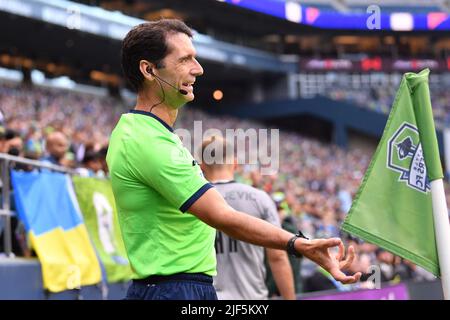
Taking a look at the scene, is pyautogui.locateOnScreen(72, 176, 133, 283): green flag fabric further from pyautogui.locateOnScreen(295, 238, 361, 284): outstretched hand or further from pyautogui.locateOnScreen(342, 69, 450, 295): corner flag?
pyautogui.locateOnScreen(295, 238, 361, 284): outstretched hand

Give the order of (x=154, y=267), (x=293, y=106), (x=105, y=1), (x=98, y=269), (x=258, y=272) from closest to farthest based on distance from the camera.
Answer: (x=154, y=267) → (x=258, y=272) → (x=98, y=269) → (x=105, y=1) → (x=293, y=106)

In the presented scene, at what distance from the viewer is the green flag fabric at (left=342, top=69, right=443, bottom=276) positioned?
3660 millimetres

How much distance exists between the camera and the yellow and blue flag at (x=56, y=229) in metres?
6.83

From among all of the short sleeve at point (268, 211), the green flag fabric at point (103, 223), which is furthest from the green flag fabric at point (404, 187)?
the green flag fabric at point (103, 223)

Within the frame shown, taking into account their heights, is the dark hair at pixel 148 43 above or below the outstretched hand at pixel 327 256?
above

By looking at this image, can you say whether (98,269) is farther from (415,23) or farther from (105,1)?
(415,23)

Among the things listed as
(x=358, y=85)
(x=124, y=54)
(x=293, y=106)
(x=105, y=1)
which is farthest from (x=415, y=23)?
(x=124, y=54)

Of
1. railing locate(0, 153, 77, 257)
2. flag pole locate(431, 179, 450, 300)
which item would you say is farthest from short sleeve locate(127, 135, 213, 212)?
railing locate(0, 153, 77, 257)

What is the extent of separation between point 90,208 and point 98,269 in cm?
60

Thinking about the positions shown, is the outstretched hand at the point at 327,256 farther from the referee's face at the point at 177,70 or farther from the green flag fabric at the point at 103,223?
the green flag fabric at the point at 103,223

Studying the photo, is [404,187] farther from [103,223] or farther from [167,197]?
[103,223]

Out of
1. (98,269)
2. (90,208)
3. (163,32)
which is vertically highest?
(163,32)

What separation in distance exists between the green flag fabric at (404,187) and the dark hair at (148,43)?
121cm
